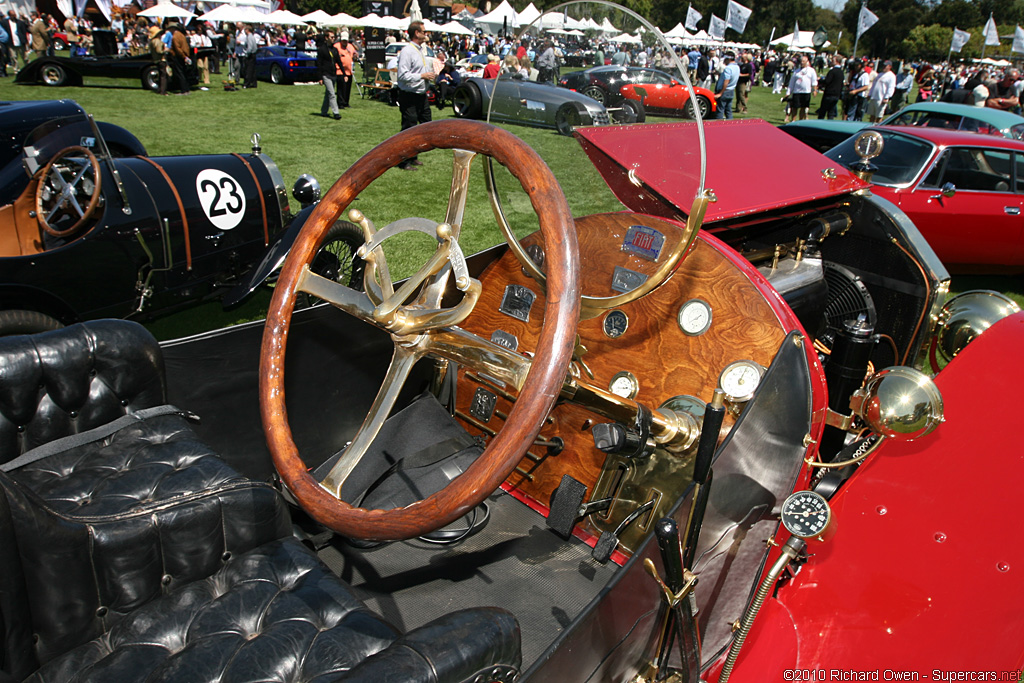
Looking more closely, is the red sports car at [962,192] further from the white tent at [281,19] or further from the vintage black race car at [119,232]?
the white tent at [281,19]

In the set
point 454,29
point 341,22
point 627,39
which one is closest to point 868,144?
point 627,39

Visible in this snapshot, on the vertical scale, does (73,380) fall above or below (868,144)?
below

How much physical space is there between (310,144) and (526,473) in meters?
9.65

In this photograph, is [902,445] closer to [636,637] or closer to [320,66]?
[636,637]

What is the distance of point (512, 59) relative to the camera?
1849 millimetres

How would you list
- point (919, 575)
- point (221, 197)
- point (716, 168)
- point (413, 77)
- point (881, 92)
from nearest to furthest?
1. point (919, 575)
2. point (716, 168)
3. point (221, 197)
4. point (413, 77)
5. point (881, 92)

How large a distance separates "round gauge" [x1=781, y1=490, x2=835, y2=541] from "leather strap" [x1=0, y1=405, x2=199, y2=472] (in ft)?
6.22

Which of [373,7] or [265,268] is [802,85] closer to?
[265,268]

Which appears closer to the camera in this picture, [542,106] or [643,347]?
[542,106]

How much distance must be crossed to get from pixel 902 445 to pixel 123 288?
172 inches

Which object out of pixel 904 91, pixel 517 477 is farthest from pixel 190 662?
pixel 904 91

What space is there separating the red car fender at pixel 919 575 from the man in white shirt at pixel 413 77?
27.2 ft

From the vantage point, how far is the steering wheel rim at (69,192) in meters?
4.06

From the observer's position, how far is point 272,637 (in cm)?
158
